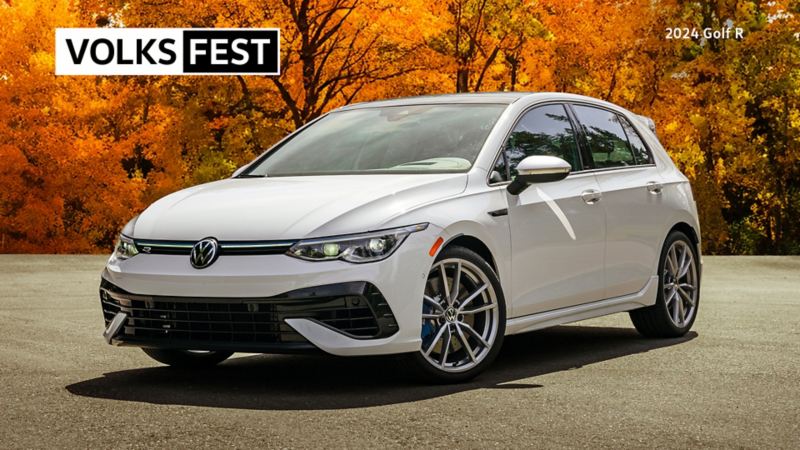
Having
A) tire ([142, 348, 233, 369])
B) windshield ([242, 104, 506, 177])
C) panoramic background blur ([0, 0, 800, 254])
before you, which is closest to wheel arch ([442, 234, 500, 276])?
windshield ([242, 104, 506, 177])

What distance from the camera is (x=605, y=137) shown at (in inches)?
356

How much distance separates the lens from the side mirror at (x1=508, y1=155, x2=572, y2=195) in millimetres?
7461

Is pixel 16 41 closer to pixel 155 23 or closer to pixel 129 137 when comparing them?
pixel 129 137

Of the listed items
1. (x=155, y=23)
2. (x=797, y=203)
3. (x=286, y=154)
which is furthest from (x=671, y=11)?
(x=286, y=154)

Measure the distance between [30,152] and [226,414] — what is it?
32586 millimetres

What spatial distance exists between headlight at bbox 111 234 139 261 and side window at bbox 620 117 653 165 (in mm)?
4089

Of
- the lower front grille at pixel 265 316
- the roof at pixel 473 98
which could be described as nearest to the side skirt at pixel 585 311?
the lower front grille at pixel 265 316

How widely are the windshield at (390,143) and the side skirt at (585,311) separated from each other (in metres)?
1.02

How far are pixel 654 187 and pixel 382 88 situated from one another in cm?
2320

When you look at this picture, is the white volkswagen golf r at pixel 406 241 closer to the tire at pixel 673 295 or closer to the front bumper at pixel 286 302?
the front bumper at pixel 286 302

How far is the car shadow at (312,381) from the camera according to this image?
→ 259 inches

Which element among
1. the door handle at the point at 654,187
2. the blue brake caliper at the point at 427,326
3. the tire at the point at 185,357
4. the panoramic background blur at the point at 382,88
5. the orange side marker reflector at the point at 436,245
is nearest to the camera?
the orange side marker reflector at the point at 436,245

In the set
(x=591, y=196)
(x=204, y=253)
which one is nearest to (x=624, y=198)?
(x=591, y=196)

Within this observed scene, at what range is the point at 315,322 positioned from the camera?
6.44m
